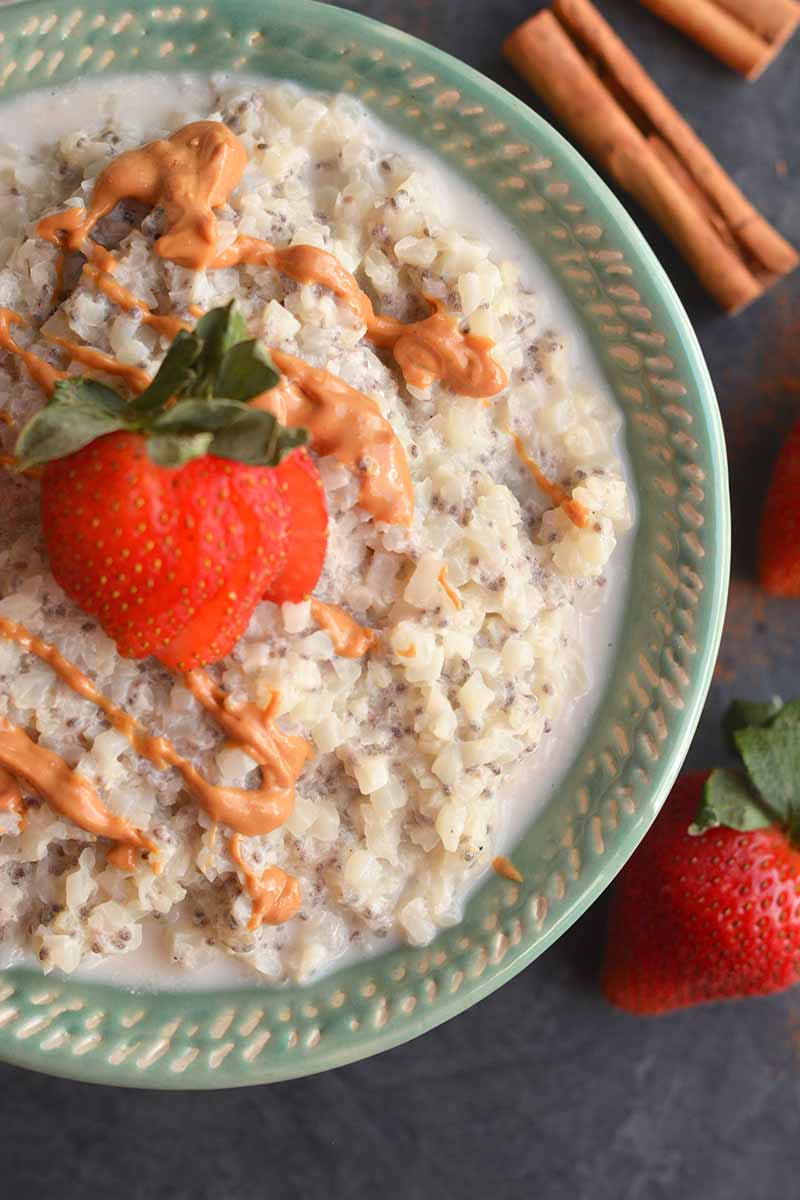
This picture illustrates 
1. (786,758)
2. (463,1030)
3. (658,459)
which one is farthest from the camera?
(463,1030)

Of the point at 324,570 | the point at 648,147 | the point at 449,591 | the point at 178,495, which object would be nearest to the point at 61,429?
the point at 178,495

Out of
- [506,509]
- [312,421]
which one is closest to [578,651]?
[506,509]

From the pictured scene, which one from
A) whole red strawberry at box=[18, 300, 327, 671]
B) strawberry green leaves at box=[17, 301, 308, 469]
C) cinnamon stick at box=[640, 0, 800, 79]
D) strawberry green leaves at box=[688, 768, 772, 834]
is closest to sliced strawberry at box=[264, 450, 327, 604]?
whole red strawberry at box=[18, 300, 327, 671]

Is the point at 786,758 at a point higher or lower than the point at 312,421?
lower

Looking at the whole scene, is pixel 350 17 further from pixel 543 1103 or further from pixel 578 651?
pixel 543 1103

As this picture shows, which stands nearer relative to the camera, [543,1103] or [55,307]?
[55,307]

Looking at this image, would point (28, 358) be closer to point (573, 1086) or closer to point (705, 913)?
point (705, 913)

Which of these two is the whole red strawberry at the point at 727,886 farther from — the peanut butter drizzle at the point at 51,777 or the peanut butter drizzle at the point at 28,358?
the peanut butter drizzle at the point at 28,358

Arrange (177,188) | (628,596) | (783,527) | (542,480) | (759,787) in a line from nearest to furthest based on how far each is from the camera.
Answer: (177,188)
(542,480)
(628,596)
(759,787)
(783,527)
